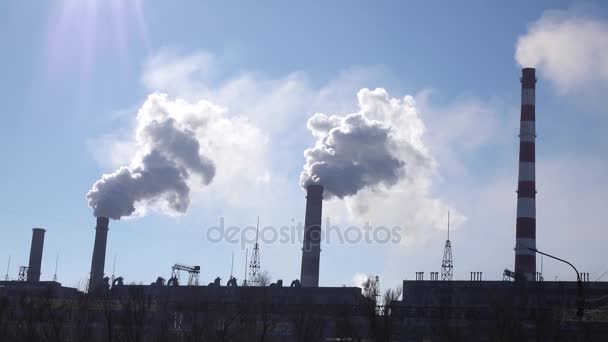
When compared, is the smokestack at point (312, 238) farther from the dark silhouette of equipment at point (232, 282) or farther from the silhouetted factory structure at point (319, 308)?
the dark silhouette of equipment at point (232, 282)

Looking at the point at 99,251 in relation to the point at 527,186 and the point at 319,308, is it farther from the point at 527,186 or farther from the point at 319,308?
the point at 527,186

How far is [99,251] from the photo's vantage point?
217 feet

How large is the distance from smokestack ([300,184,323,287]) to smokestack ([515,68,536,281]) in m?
14.3

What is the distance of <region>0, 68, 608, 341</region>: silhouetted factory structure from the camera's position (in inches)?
Answer: 1565

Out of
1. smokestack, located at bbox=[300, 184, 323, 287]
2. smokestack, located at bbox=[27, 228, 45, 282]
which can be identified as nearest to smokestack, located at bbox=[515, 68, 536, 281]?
smokestack, located at bbox=[300, 184, 323, 287]

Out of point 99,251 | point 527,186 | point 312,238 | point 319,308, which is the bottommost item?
point 319,308

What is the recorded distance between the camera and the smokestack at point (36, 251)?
240 ft

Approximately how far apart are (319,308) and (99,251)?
24.6m

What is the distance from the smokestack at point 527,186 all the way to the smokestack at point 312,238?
14313mm

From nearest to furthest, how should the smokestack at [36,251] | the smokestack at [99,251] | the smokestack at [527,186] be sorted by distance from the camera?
the smokestack at [527,186] → the smokestack at [99,251] → the smokestack at [36,251]

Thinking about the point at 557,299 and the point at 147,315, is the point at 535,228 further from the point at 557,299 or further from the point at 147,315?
the point at 147,315

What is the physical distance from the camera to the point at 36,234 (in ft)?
245

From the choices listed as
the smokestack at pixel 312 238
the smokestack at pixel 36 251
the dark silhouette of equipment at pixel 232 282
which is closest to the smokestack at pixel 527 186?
the smokestack at pixel 312 238

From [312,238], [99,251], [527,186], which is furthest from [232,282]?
[527,186]
